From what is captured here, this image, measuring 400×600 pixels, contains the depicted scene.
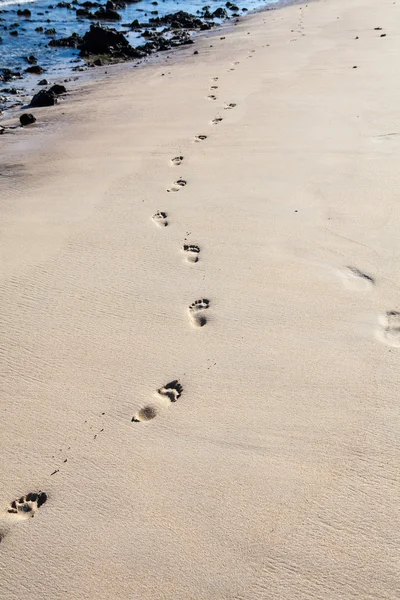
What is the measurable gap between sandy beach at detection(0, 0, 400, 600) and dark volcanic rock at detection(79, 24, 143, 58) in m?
6.73

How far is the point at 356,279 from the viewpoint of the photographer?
3.23 m

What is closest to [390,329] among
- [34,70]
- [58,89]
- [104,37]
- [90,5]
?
[58,89]

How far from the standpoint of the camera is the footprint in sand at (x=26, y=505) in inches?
83.9

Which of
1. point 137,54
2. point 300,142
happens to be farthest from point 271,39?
point 300,142

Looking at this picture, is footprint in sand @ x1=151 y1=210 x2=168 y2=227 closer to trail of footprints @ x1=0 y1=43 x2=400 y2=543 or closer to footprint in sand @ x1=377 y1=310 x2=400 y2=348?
trail of footprints @ x1=0 y1=43 x2=400 y2=543

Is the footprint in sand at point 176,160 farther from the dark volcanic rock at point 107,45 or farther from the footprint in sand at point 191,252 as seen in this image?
the dark volcanic rock at point 107,45

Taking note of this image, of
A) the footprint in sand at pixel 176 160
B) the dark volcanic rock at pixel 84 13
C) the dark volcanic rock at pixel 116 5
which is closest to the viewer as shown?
the footprint in sand at pixel 176 160

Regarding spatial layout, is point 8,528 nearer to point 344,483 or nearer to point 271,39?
point 344,483

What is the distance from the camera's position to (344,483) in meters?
2.11

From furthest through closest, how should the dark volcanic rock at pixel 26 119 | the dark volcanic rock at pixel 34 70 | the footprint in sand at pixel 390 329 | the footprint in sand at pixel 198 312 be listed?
the dark volcanic rock at pixel 34 70
the dark volcanic rock at pixel 26 119
the footprint in sand at pixel 198 312
the footprint in sand at pixel 390 329

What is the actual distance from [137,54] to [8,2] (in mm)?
8833

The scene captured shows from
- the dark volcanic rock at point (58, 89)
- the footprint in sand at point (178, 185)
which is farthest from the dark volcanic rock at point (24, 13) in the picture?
the footprint in sand at point (178, 185)

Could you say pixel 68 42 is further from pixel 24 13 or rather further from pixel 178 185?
pixel 178 185

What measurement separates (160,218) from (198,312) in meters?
1.28
